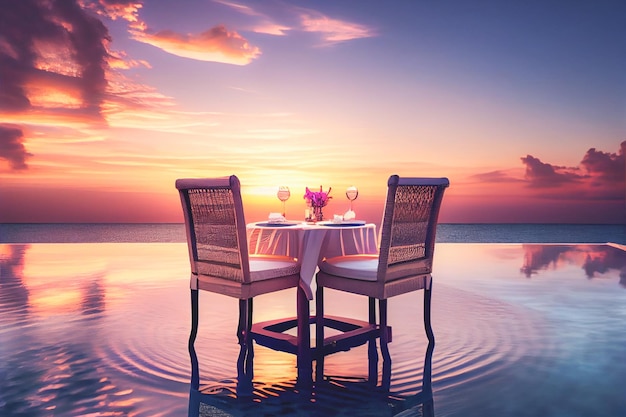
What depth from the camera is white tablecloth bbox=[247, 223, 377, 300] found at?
3.12 metres

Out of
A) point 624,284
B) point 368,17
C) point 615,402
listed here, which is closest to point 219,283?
point 615,402

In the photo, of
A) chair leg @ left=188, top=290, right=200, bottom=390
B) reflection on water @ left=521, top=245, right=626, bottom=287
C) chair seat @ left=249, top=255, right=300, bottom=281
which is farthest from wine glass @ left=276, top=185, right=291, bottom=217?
reflection on water @ left=521, top=245, right=626, bottom=287

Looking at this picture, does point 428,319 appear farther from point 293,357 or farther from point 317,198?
point 317,198

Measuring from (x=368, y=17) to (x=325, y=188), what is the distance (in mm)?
8519

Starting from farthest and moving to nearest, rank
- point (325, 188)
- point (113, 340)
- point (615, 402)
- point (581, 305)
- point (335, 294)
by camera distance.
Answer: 1. point (335, 294)
2. point (581, 305)
3. point (325, 188)
4. point (113, 340)
5. point (615, 402)

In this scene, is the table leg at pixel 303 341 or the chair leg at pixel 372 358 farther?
the table leg at pixel 303 341

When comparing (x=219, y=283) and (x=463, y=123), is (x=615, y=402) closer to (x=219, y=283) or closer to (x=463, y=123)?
(x=219, y=283)

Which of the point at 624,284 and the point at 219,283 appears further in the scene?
the point at 624,284

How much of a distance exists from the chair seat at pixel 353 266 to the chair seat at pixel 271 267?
210 millimetres

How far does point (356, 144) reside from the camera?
43.7ft

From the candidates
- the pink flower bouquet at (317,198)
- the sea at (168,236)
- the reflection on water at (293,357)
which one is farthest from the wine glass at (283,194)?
the sea at (168,236)

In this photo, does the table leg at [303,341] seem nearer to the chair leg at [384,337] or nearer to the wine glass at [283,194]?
the chair leg at [384,337]

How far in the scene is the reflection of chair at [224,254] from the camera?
2844 mm

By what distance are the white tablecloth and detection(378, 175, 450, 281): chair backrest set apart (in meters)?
0.29
